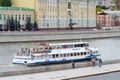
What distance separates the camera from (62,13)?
86.6 meters

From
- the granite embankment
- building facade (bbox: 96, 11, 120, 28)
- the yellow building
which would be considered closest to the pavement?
the granite embankment

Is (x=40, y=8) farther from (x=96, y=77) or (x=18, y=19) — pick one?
(x=96, y=77)

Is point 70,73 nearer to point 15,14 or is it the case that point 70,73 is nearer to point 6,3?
point 15,14

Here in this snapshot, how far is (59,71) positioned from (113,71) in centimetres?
328

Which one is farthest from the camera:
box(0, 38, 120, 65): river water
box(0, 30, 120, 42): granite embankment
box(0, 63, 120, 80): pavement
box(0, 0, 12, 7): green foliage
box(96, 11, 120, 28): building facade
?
box(96, 11, 120, 28): building facade

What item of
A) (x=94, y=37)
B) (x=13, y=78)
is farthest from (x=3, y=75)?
(x=94, y=37)

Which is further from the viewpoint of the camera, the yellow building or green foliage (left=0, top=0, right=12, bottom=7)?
green foliage (left=0, top=0, right=12, bottom=7)

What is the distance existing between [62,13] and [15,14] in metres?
10.7

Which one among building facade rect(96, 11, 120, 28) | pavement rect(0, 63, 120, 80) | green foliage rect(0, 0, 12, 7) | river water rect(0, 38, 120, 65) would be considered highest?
green foliage rect(0, 0, 12, 7)

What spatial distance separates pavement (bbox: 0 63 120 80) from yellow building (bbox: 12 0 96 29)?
53823 mm

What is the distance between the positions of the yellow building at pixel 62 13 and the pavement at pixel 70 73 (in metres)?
53.8

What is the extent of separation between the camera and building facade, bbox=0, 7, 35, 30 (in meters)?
78.2

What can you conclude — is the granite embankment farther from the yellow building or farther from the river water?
the yellow building

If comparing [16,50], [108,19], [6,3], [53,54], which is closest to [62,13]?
[6,3]
